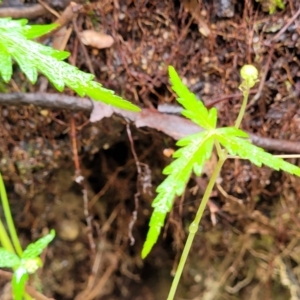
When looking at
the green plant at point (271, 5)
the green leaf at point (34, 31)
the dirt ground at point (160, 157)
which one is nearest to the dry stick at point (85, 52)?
the dirt ground at point (160, 157)

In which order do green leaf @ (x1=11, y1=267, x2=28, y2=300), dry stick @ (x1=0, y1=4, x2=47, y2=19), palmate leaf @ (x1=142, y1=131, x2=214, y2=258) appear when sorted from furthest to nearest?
dry stick @ (x1=0, y1=4, x2=47, y2=19) < green leaf @ (x1=11, y1=267, x2=28, y2=300) < palmate leaf @ (x1=142, y1=131, x2=214, y2=258)

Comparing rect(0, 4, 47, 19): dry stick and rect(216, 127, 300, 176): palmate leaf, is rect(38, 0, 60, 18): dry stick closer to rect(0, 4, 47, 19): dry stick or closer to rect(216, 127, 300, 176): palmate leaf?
rect(0, 4, 47, 19): dry stick

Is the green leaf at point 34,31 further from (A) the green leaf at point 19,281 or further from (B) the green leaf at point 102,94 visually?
(A) the green leaf at point 19,281

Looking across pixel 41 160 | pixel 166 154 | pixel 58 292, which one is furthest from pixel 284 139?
pixel 58 292

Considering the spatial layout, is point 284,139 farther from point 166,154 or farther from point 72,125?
point 72,125

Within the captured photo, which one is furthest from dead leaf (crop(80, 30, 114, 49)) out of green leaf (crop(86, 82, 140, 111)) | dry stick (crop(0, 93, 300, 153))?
green leaf (crop(86, 82, 140, 111))

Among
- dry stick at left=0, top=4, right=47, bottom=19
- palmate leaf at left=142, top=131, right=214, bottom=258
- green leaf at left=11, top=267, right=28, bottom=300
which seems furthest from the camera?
dry stick at left=0, top=4, right=47, bottom=19
